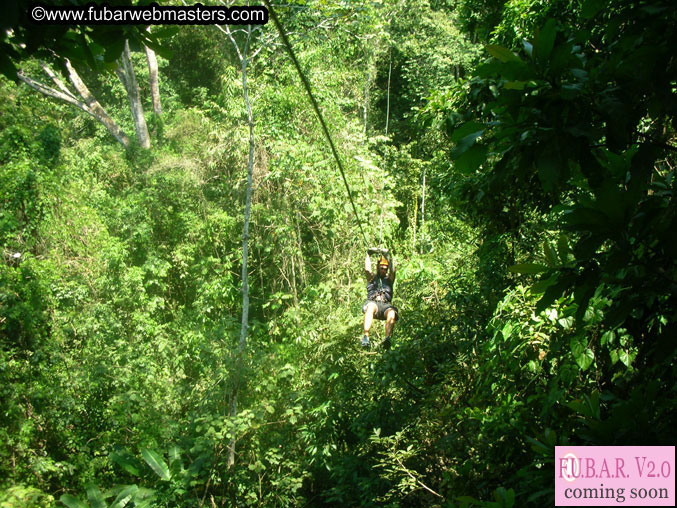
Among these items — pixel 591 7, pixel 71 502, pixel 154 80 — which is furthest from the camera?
pixel 154 80

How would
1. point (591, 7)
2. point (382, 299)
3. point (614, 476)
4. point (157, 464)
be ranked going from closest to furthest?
point (591, 7), point (614, 476), point (382, 299), point (157, 464)

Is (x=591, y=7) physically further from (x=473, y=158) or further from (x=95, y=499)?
(x=95, y=499)

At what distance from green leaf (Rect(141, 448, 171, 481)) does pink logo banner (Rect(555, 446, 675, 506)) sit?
13.1 ft

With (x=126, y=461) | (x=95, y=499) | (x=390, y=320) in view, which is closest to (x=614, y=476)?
(x=390, y=320)

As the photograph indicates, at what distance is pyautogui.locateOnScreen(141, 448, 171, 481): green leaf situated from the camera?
188 inches

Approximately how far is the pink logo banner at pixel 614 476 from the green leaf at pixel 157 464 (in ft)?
13.1

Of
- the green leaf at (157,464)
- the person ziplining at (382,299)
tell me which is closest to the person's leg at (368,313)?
the person ziplining at (382,299)

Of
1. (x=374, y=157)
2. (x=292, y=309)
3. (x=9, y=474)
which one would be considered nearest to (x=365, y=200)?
(x=374, y=157)

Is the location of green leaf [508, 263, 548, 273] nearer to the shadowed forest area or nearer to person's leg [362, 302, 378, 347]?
the shadowed forest area

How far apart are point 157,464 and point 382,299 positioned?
8.16 feet

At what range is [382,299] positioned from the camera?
4645 mm

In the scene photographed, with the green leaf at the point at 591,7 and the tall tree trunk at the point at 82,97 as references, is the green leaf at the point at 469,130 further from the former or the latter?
the tall tree trunk at the point at 82,97

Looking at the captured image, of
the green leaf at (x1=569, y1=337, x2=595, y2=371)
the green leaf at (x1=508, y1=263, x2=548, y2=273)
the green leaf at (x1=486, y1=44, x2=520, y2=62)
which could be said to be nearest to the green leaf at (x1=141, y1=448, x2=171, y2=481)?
the green leaf at (x1=569, y1=337, x2=595, y2=371)

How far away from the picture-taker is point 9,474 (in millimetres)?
5125
